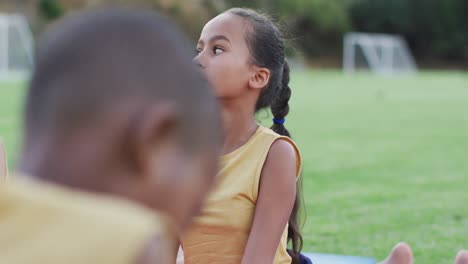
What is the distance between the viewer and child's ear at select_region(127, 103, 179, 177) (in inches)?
44.3

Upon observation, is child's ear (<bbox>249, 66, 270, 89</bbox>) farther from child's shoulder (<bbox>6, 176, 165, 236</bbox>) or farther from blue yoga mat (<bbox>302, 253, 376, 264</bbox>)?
child's shoulder (<bbox>6, 176, 165, 236</bbox>)

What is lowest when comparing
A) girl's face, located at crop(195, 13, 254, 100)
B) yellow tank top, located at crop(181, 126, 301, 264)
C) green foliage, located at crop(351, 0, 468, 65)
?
green foliage, located at crop(351, 0, 468, 65)

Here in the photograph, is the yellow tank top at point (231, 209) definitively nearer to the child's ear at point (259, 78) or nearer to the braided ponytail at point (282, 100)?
the child's ear at point (259, 78)

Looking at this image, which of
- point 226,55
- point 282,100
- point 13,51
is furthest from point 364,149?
point 13,51

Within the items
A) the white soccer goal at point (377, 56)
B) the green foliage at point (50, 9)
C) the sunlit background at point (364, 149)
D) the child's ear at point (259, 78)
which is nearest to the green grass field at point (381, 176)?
the sunlit background at point (364, 149)

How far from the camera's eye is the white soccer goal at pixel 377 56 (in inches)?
1577

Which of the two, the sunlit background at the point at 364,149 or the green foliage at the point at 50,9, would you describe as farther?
the green foliage at the point at 50,9

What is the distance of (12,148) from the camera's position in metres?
8.27

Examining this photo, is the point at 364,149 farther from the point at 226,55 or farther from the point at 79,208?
the point at 79,208

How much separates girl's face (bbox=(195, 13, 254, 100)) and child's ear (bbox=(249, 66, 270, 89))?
0.02m

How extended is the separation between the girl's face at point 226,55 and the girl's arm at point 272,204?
278 mm

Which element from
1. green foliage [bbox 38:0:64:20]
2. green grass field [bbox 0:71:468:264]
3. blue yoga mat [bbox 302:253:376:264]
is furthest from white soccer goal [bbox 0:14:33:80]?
blue yoga mat [bbox 302:253:376:264]

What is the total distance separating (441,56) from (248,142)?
48.9 m

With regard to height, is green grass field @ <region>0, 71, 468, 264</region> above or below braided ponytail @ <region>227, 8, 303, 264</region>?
below
